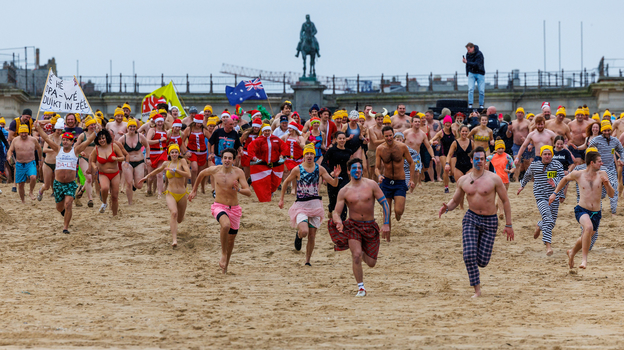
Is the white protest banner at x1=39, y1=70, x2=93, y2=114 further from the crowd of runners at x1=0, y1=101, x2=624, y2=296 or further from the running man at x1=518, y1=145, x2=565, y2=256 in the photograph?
the running man at x1=518, y1=145, x2=565, y2=256

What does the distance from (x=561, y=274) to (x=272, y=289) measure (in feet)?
13.3

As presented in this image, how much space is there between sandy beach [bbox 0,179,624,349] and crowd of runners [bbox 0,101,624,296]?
461 mm

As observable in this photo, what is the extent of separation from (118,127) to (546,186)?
28.7ft

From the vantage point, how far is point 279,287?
35.2 feet

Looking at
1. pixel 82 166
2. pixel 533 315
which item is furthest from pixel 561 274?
pixel 82 166

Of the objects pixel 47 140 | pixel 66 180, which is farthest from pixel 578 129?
pixel 47 140

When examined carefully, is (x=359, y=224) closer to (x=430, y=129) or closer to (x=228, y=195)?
(x=228, y=195)

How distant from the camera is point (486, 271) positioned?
11.8m

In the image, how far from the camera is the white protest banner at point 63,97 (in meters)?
17.1

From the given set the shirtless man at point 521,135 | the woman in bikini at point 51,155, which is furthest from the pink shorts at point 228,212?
the shirtless man at point 521,135

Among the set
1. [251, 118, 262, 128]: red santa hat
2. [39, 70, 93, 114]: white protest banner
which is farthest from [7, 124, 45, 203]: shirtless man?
[251, 118, 262, 128]: red santa hat

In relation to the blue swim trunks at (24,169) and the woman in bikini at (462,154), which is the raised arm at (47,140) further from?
the woman in bikini at (462,154)

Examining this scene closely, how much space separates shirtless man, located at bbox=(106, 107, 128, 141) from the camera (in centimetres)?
1662

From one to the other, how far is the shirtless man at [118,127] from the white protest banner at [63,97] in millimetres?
700
